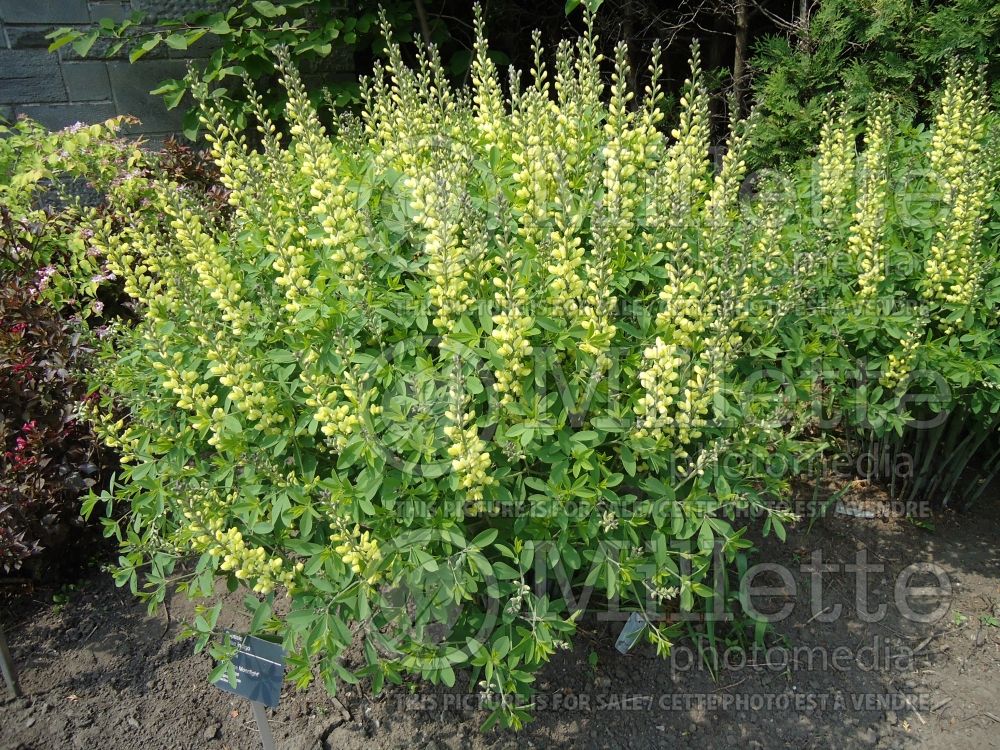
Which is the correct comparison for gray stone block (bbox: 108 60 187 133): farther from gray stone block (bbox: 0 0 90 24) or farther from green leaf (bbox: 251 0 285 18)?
green leaf (bbox: 251 0 285 18)

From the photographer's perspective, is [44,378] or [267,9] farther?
[267,9]

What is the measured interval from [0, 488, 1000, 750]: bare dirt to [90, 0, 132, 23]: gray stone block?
422 cm

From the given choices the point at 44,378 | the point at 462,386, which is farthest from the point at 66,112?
the point at 462,386

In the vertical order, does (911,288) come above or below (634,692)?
above

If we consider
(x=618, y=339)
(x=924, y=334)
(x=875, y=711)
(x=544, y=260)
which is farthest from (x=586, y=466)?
(x=924, y=334)

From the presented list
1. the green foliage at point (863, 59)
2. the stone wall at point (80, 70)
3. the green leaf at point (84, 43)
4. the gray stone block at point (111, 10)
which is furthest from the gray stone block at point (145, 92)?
the green foliage at point (863, 59)

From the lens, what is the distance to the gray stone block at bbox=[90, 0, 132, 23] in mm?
5355

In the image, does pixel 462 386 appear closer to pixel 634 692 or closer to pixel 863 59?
pixel 634 692

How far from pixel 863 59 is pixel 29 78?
553 cm

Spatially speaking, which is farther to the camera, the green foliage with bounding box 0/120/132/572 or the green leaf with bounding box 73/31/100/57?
the green leaf with bounding box 73/31/100/57

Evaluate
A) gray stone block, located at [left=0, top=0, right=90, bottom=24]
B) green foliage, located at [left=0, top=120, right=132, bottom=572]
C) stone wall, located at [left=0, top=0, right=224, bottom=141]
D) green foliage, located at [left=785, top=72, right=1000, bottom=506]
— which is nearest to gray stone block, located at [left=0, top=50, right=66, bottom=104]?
stone wall, located at [left=0, top=0, right=224, bottom=141]

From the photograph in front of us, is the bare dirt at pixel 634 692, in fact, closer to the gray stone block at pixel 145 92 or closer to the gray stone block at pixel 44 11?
the gray stone block at pixel 145 92

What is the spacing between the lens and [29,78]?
5.27m

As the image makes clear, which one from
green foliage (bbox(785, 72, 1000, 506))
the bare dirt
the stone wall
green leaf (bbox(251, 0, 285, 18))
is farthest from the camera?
green leaf (bbox(251, 0, 285, 18))
